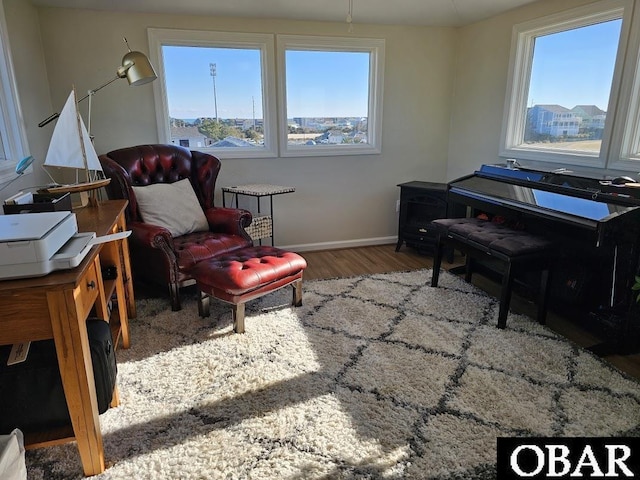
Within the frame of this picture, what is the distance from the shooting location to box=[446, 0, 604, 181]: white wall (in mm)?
3604

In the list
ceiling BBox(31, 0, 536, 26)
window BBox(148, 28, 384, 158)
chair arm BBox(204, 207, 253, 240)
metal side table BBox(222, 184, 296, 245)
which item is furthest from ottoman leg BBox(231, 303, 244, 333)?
ceiling BBox(31, 0, 536, 26)

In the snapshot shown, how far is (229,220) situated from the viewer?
3191 millimetres

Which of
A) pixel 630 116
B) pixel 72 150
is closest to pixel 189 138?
pixel 72 150

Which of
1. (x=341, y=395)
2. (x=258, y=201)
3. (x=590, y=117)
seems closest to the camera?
(x=341, y=395)

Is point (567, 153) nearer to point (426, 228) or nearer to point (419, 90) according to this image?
point (426, 228)

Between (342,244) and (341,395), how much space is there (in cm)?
250

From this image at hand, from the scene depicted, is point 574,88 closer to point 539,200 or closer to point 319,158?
point 539,200

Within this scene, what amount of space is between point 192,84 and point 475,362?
10.3 feet

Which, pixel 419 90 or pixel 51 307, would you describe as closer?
pixel 51 307

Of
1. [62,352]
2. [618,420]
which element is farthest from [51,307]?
[618,420]

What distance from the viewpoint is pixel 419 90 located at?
421 cm

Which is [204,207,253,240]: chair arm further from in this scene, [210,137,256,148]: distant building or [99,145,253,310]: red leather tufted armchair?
[210,137,256,148]: distant building

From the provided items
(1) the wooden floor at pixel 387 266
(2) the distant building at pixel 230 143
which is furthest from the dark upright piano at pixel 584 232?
(2) the distant building at pixel 230 143

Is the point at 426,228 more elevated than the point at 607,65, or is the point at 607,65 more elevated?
the point at 607,65
